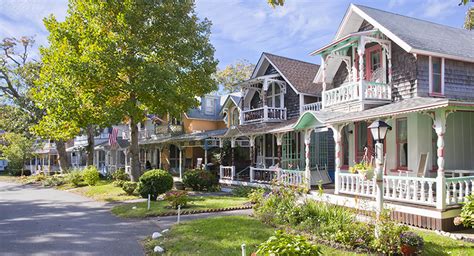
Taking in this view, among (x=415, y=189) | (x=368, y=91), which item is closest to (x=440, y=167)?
(x=415, y=189)

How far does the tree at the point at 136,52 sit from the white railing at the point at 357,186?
34.2ft

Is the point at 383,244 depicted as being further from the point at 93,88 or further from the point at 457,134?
the point at 93,88

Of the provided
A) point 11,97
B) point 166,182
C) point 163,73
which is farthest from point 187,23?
point 11,97

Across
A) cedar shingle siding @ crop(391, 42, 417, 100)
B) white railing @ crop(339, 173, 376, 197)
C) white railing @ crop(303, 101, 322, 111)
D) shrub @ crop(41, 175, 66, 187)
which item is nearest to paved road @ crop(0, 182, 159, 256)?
white railing @ crop(339, 173, 376, 197)

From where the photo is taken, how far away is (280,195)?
37.4 feet

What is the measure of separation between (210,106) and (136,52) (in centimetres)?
1517

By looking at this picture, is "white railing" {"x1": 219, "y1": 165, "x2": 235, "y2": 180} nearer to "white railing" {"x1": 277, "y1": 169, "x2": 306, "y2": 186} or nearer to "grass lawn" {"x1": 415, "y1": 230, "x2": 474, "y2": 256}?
"white railing" {"x1": 277, "y1": 169, "x2": 306, "y2": 186}

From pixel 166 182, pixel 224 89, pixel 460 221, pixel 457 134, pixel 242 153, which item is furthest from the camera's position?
pixel 224 89

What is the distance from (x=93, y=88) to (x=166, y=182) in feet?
23.8

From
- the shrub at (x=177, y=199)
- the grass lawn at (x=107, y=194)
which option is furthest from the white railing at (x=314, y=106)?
the grass lawn at (x=107, y=194)

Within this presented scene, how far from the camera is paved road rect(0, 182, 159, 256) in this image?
9297 mm

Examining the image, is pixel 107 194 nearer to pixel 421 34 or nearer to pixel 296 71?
pixel 296 71

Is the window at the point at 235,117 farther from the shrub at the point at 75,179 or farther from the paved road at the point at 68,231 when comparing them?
the paved road at the point at 68,231

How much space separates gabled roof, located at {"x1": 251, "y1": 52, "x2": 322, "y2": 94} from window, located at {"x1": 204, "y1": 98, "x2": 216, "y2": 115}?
10.6 m
